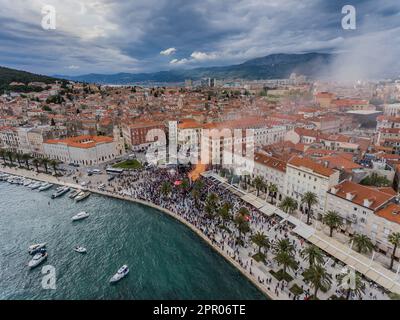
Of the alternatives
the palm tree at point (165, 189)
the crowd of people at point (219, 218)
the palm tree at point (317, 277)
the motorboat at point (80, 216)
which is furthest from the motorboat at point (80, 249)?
the palm tree at point (317, 277)

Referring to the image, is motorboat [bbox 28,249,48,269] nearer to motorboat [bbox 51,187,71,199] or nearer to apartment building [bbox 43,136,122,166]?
motorboat [bbox 51,187,71,199]

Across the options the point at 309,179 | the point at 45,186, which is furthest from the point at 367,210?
the point at 45,186

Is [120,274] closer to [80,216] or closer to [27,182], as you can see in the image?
[80,216]

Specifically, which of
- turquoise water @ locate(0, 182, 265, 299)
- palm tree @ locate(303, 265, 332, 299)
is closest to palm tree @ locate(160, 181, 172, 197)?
turquoise water @ locate(0, 182, 265, 299)

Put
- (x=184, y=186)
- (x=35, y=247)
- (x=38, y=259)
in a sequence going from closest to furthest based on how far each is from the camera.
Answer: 1. (x=38, y=259)
2. (x=35, y=247)
3. (x=184, y=186)

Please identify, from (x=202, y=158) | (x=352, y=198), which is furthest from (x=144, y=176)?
(x=352, y=198)
